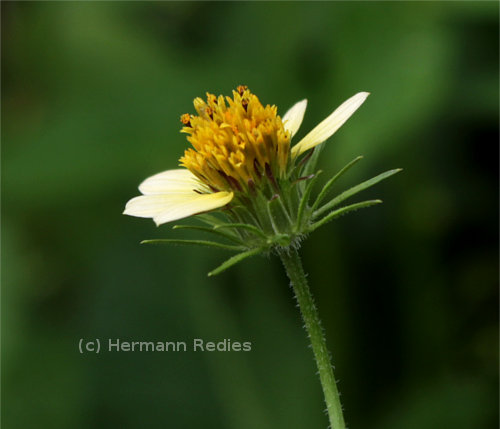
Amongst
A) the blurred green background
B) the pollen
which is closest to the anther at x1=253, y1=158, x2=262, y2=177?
the pollen

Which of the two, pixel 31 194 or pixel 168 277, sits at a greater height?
pixel 31 194

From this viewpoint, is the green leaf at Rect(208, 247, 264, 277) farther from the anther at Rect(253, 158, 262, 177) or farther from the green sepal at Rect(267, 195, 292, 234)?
the anther at Rect(253, 158, 262, 177)

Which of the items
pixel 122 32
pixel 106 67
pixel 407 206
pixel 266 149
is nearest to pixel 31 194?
pixel 106 67

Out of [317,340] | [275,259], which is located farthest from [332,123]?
[275,259]

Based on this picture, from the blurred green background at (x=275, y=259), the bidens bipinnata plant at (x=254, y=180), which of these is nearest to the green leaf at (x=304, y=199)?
the bidens bipinnata plant at (x=254, y=180)

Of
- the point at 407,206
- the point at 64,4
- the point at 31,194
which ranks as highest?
the point at 64,4

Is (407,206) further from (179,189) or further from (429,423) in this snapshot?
(179,189)

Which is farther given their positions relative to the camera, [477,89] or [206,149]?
[477,89]
